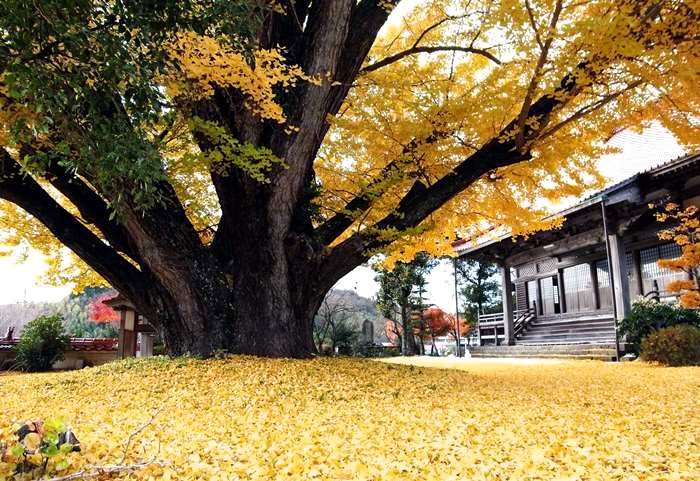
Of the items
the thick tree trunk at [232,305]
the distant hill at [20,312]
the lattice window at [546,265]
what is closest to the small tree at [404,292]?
the lattice window at [546,265]

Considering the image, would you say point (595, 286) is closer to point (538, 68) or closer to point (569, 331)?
point (569, 331)

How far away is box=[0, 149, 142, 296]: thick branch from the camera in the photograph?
5.32 metres

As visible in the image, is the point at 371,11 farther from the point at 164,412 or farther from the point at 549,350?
the point at 549,350

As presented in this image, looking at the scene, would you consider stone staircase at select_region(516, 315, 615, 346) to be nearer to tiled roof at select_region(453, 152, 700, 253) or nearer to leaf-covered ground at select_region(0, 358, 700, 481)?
tiled roof at select_region(453, 152, 700, 253)

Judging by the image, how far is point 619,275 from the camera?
33.6ft

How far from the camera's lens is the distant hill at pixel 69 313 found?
83.9ft

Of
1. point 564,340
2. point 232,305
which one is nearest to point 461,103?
point 232,305

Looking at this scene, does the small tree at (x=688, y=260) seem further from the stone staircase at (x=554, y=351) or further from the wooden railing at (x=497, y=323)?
the wooden railing at (x=497, y=323)

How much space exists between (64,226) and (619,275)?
10.0 meters

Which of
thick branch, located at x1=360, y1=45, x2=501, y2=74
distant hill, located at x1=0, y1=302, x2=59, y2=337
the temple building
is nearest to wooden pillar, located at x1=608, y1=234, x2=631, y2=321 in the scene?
the temple building

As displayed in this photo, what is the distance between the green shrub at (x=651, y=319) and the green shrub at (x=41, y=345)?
12.0 meters

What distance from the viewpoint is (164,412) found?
3.43 metres

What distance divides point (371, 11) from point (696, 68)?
11.0ft

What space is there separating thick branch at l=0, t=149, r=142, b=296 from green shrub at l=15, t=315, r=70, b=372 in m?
6.76
